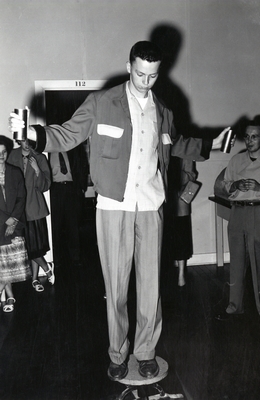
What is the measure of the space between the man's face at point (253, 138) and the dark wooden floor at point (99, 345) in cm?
143

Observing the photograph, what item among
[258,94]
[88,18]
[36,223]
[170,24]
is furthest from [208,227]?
[88,18]

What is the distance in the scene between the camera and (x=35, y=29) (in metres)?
4.69

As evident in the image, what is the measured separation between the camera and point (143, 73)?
2.16m

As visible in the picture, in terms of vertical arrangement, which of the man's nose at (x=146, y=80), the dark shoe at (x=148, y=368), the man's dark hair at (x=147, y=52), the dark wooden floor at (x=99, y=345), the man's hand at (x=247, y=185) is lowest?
the dark wooden floor at (x=99, y=345)

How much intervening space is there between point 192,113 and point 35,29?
2.05 m

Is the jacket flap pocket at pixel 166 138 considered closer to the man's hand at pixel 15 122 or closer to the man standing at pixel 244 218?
the man's hand at pixel 15 122

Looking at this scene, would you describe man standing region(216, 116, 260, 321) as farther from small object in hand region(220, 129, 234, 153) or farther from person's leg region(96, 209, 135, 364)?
person's leg region(96, 209, 135, 364)

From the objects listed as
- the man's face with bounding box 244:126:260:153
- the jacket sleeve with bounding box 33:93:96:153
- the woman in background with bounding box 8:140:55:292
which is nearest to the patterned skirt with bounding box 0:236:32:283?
the woman in background with bounding box 8:140:55:292

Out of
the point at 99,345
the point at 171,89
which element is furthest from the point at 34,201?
the point at 171,89

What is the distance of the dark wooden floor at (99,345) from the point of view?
2.54 meters

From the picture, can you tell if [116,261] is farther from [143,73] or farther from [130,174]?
[143,73]

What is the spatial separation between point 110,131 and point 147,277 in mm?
869

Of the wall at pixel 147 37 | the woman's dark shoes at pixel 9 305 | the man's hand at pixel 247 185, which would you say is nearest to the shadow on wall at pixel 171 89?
the wall at pixel 147 37

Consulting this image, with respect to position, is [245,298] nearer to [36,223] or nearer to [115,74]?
[36,223]
